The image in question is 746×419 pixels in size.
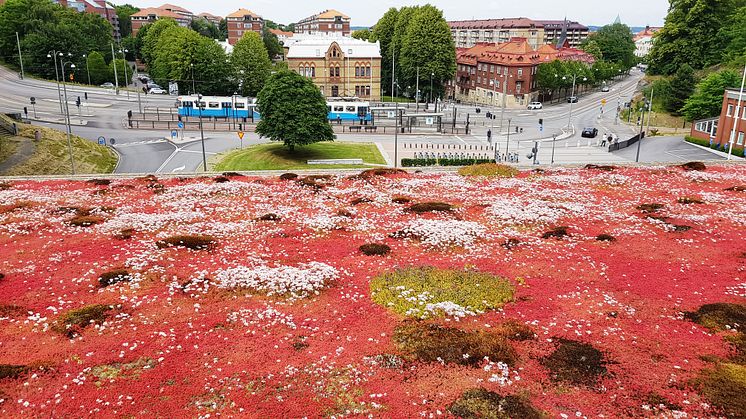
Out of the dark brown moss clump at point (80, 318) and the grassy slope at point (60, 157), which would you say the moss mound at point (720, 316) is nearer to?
the dark brown moss clump at point (80, 318)

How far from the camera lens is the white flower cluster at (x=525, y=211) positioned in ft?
89.5

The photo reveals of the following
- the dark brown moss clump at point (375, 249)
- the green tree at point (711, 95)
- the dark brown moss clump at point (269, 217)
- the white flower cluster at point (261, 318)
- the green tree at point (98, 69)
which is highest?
the green tree at point (98, 69)

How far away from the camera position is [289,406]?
12.7 m

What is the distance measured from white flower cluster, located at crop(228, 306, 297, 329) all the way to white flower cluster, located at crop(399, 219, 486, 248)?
882cm

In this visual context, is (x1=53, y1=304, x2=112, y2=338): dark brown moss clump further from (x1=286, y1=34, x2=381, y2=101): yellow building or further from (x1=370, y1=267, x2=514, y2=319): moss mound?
(x1=286, y1=34, x2=381, y2=101): yellow building

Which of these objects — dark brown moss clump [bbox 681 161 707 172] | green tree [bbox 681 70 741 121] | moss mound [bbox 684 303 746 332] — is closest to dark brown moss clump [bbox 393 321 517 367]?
moss mound [bbox 684 303 746 332]

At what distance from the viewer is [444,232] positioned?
81.8 ft

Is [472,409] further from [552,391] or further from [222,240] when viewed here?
[222,240]

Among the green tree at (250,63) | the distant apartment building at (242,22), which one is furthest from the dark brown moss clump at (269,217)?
the distant apartment building at (242,22)

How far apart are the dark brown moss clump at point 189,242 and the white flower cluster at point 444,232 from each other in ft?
29.5

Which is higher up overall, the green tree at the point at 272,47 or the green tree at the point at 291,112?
the green tree at the point at 272,47

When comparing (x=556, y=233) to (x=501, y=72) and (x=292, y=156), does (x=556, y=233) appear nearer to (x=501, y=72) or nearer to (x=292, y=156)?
(x=292, y=156)

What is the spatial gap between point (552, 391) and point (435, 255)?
31.7ft

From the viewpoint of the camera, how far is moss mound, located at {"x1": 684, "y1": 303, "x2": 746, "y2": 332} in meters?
16.5
